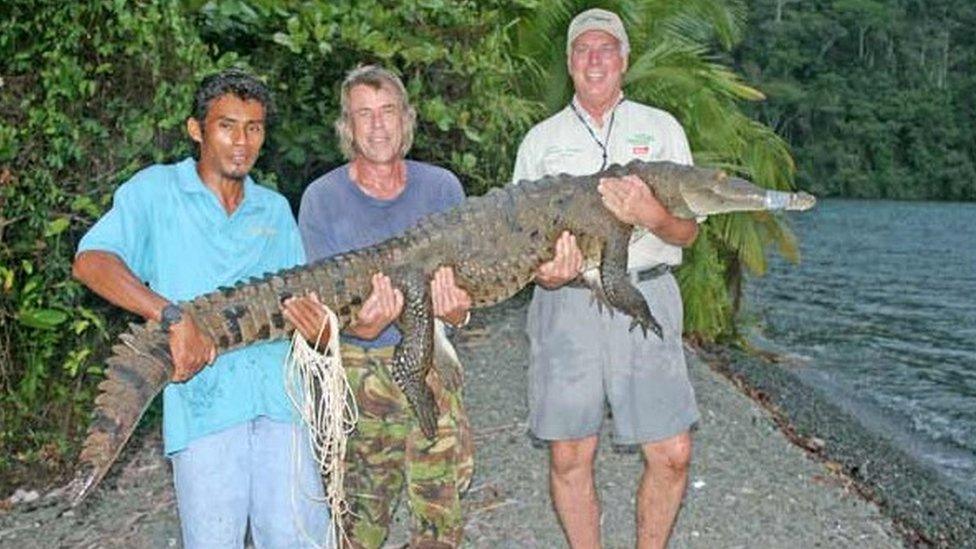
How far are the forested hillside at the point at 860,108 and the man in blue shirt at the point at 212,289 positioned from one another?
2486 inches

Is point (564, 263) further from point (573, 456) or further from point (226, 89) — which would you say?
point (226, 89)

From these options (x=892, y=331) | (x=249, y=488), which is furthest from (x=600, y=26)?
(x=892, y=331)

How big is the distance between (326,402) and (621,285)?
1320 millimetres

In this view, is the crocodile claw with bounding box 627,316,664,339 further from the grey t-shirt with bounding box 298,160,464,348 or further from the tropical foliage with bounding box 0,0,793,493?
the tropical foliage with bounding box 0,0,793,493

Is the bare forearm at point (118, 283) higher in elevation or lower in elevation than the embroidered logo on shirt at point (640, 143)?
lower

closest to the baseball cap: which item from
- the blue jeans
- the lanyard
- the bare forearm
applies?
the lanyard

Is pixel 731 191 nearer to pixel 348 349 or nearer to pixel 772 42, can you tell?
pixel 348 349

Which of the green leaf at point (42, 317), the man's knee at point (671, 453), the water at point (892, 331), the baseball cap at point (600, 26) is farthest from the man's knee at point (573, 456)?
the water at point (892, 331)

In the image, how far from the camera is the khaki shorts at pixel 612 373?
4.76 m

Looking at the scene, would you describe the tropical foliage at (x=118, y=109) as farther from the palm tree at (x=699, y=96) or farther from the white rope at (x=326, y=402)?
the palm tree at (x=699, y=96)

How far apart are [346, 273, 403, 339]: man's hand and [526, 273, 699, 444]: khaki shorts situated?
0.85 m

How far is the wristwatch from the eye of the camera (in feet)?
11.3

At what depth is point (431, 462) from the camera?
4.30 m

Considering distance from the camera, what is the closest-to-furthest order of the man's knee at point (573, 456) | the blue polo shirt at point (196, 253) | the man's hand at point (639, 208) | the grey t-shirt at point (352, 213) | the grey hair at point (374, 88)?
the blue polo shirt at point (196, 253) < the grey hair at point (374, 88) < the grey t-shirt at point (352, 213) < the man's hand at point (639, 208) < the man's knee at point (573, 456)
